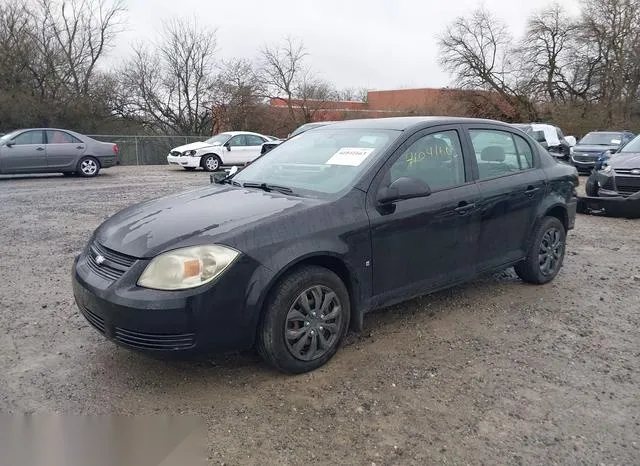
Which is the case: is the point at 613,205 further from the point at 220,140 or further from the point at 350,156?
the point at 220,140

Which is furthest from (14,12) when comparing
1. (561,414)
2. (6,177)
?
(561,414)

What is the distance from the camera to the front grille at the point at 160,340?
2.87 metres

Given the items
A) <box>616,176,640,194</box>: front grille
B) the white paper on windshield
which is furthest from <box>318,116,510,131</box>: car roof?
<box>616,176,640,194</box>: front grille

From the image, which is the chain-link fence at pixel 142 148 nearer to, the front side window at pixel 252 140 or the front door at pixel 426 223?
the front side window at pixel 252 140

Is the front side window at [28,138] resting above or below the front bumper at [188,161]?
above

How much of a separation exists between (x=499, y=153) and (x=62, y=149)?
14105 mm

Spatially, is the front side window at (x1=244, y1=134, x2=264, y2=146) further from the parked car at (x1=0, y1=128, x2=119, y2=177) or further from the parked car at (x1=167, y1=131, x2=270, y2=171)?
the parked car at (x1=0, y1=128, x2=119, y2=177)

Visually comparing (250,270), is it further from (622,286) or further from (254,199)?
(622,286)

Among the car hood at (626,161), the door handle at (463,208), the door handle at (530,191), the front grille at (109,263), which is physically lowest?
the front grille at (109,263)

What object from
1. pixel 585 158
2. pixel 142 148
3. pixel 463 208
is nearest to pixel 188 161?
pixel 142 148

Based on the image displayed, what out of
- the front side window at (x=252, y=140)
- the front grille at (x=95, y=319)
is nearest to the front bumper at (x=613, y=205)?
the front grille at (x=95, y=319)

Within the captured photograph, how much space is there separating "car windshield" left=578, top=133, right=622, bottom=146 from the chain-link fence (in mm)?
Answer: 19872

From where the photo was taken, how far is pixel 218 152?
19078mm

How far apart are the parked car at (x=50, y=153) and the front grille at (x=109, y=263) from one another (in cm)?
1332
